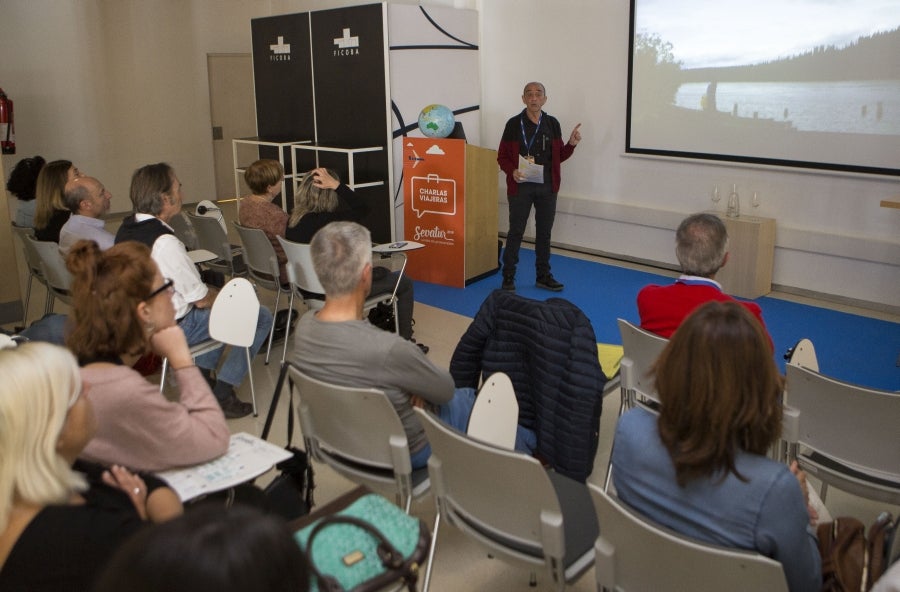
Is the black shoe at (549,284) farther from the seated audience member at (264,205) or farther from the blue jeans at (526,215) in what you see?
the seated audience member at (264,205)

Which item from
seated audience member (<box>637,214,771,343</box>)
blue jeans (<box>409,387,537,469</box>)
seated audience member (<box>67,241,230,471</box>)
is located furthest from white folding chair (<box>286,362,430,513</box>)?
seated audience member (<box>637,214,771,343</box>)

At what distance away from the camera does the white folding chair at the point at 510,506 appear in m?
2.03

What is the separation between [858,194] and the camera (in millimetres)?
5910

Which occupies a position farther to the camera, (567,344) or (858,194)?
(858,194)

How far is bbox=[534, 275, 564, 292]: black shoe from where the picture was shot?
261 inches

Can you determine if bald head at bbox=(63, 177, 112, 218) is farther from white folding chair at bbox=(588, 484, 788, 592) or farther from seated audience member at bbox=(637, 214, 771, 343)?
white folding chair at bbox=(588, 484, 788, 592)

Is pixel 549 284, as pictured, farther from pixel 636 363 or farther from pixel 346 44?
pixel 636 363

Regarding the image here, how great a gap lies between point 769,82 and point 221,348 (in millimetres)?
4628

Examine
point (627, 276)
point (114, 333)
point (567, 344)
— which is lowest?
point (627, 276)

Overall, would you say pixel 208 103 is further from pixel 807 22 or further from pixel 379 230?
pixel 807 22

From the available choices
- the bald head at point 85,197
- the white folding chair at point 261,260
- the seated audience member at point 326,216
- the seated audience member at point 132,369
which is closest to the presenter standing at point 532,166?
the seated audience member at point 326,216

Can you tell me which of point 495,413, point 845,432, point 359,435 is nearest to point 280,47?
point 359,435

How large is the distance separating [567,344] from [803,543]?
134 cm

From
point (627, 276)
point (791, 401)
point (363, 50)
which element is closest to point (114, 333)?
point (791, 401)
